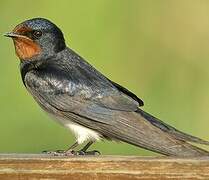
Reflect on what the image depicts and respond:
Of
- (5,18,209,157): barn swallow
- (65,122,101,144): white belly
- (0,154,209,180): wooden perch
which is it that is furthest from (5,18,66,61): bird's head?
(0,154,209,180): wooden perch

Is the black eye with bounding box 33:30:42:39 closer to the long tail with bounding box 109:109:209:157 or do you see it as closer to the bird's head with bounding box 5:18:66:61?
the bird's head with bounding box 5:18:66:61

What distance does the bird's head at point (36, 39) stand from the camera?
3.55 m

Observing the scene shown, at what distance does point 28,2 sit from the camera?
4.56m

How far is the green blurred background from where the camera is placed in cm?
429

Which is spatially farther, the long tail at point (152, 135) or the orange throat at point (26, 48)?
the orange throat at point (26, 48)

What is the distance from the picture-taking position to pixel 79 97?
3.38 metres

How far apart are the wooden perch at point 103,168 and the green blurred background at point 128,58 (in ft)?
5.98

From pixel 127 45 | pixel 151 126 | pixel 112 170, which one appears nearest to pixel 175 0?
pixel 127 45

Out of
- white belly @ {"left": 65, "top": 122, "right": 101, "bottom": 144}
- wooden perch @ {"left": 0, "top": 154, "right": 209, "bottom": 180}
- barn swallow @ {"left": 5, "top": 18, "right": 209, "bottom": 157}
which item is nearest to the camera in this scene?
wooden perch @ {"left": 0, "top": 154, "right": 209, "bottom": 180}

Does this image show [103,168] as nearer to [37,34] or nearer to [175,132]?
[175,132]

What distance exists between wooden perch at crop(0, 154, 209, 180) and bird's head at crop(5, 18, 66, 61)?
50.1 inches

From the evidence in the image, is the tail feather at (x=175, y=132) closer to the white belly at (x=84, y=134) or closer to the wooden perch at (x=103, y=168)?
the white belly at (x=84, y=134)

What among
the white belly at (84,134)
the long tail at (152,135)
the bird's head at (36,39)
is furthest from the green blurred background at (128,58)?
the long tail at (152,135)

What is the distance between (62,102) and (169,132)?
61 cm
